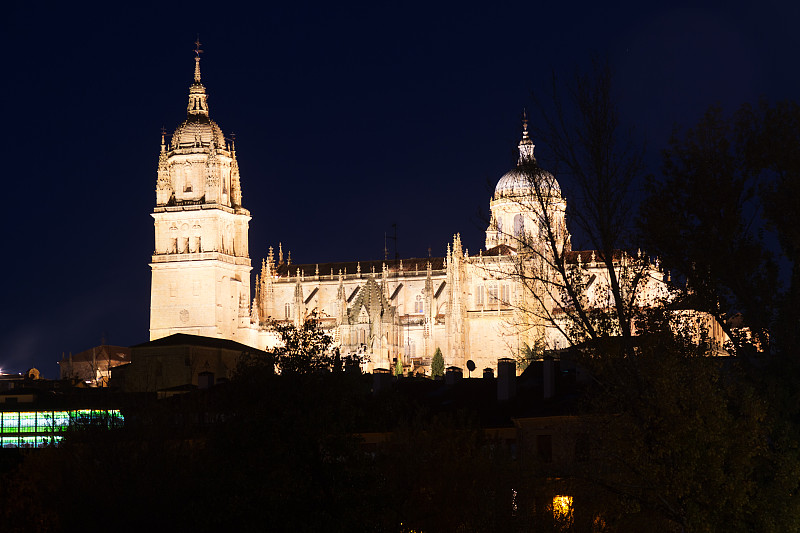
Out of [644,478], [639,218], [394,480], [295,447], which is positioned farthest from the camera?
[394,480]

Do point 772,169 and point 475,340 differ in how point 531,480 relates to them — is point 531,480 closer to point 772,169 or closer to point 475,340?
point 772,169

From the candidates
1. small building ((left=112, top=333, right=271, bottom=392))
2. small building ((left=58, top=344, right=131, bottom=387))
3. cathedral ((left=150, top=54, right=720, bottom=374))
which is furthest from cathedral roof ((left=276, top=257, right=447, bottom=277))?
small building ((left=112, top=333, right=271, bottom=392))

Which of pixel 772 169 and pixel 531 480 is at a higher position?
pixel 772 169

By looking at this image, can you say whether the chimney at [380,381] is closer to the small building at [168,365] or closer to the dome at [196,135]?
the small building at [168,365]

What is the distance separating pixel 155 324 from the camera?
134 meters

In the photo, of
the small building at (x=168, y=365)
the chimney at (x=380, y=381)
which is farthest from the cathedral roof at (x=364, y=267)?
the chimney at (x=380, y=381)

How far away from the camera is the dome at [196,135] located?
139000 mm

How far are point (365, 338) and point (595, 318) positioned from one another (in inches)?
3613

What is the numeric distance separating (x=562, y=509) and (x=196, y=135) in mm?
101217

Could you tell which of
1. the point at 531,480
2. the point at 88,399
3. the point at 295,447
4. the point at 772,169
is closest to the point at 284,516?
the point at 295,447

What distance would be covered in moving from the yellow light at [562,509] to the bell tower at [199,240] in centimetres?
8894

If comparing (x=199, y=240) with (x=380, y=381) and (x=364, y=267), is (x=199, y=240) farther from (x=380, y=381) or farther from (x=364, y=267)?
(x=380, y=381)

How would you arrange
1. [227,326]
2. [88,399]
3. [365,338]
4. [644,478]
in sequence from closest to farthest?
1. [644,478]
2. [88,399]
3. [365,338]
4. [227,326]

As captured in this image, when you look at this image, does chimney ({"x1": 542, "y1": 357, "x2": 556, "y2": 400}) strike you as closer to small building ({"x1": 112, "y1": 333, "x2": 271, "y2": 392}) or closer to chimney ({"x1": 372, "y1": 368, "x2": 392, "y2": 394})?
chimney ({"x1": 372, "y1": 368, "x2": 392, "y2": 394})
